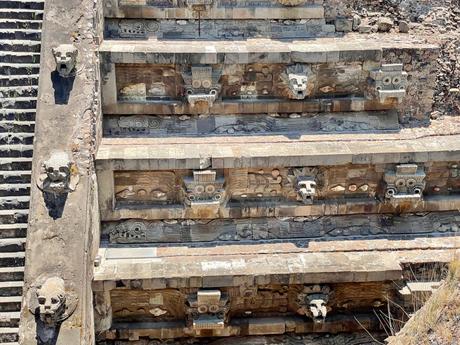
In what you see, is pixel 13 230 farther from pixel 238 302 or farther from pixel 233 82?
pixel 233 82

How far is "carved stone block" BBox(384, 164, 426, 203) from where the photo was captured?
29.6ft

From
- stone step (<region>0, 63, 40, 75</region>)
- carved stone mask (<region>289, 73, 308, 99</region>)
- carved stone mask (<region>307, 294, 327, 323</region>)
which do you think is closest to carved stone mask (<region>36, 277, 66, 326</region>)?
stone step (<region>0, 63, 40, 75</region>)

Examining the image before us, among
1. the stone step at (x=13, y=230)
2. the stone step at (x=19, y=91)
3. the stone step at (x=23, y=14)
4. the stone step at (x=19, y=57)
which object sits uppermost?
the stone step at (x=23, y=14)

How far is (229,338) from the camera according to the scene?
9.23 meters

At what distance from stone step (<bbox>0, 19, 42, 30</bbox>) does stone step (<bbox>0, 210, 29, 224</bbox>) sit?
324 cm

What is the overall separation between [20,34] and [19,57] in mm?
466

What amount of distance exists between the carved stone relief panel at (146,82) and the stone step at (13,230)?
8.48 feet

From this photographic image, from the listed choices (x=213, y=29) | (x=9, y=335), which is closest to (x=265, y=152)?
(x=213, y=29)

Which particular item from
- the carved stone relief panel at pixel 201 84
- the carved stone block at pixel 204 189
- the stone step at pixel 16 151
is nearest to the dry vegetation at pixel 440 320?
the carved stone block at pixel 204 189

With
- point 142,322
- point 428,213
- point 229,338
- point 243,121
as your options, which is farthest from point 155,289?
point 428,213

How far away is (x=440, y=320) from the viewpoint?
19.9ft

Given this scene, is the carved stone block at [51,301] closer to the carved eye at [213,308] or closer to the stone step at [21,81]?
the carved eye at [213,308]

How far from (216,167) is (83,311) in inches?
112

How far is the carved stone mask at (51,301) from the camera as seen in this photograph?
716 cm
